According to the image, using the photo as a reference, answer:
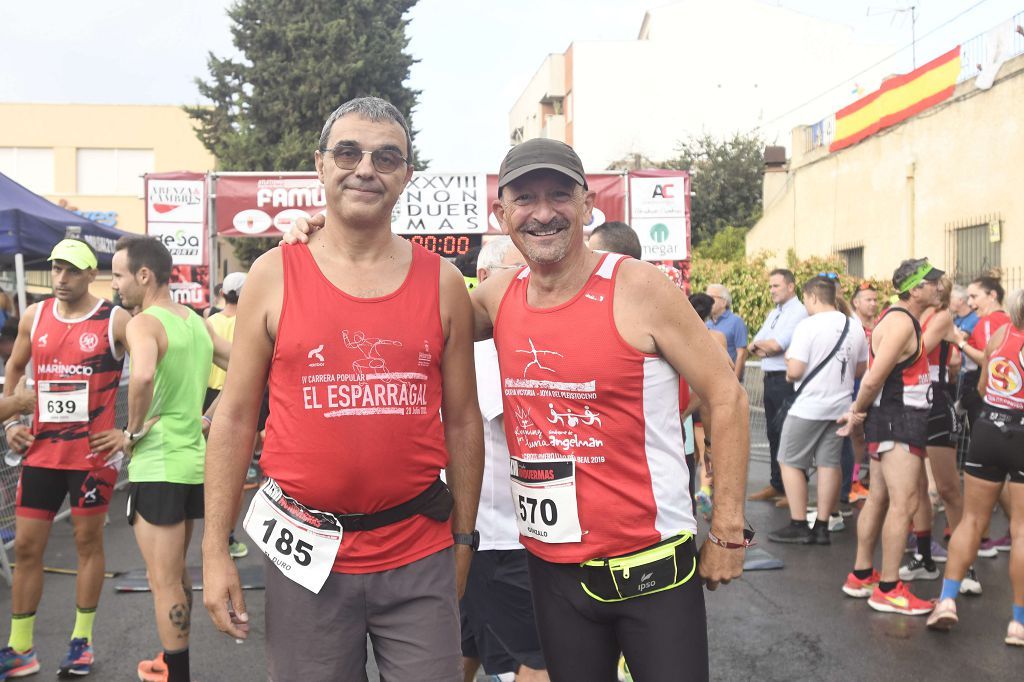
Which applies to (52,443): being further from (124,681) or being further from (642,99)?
(642,99)

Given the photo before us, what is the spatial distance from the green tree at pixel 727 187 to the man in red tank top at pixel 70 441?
32.5 m

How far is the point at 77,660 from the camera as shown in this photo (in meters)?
4.84

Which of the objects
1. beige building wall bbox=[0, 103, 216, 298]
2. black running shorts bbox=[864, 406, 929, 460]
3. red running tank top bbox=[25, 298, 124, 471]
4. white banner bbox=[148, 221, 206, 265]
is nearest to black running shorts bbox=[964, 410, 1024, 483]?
black running shorts bbox=[864, 406, 929, 460]

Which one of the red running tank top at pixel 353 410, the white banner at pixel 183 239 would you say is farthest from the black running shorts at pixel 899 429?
the white banner at pixel 183 239

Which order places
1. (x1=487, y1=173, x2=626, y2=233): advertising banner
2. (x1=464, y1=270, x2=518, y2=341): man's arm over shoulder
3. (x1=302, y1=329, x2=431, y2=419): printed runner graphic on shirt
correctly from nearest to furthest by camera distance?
(x1=302, y1=329, x2=431, y2=419): printed runner graphic on shirt, (x1=464, y1=270, x2=518, y2=341): man's arm over shoulder, (x1=487, y1=173, x2=626, y2=233): advertising banner

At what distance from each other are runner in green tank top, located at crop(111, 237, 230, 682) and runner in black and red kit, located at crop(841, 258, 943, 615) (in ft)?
12.9

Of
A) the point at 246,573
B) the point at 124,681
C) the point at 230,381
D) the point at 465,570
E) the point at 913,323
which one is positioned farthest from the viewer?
the point at 246,573

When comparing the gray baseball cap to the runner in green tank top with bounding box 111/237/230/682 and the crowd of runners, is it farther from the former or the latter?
the runner in green tank top with bounding box 111/237/230/682

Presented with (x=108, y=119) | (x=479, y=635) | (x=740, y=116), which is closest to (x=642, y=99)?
(x=740, y=116)

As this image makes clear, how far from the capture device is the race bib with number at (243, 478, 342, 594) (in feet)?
8.38

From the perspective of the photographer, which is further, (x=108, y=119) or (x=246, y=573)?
(x=108, y=119)

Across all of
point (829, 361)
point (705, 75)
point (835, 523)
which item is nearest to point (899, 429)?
point (829, 361)

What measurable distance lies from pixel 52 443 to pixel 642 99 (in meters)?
42.1

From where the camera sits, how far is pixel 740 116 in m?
43.0
